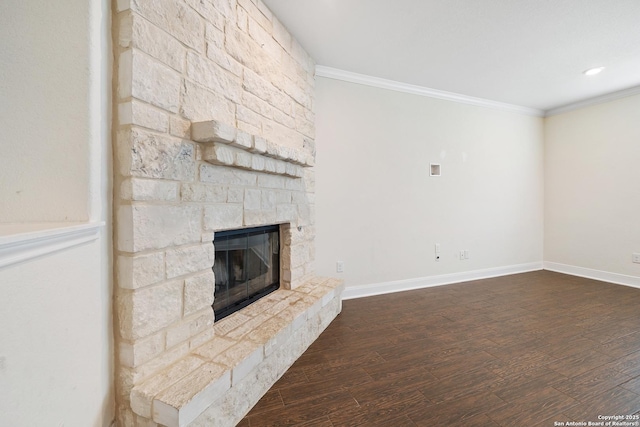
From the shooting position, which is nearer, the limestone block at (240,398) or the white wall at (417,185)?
the limestone block at (240,398)

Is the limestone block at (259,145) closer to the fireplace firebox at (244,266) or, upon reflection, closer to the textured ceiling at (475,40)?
the fireplace firebox at (244,266)

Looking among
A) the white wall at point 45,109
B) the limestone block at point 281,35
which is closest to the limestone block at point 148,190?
the white wall at point 45,109

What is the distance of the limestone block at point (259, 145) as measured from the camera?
1548 millimetres

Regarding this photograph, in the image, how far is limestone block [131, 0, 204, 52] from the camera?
1121 millimetres

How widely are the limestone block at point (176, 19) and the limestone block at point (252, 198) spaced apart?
0.82 meters

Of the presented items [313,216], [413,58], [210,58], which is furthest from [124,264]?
[413,58]

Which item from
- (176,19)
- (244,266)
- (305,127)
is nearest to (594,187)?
(305,127)

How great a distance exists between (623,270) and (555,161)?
177 cm

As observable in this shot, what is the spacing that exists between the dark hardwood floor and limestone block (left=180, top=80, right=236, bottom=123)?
1600 mm

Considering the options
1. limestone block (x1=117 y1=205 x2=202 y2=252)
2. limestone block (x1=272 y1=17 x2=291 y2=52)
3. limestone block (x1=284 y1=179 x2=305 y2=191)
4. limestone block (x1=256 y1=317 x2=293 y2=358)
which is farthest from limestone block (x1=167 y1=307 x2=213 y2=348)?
limestone block (x1=272 y1=17 x2=291 y2=52)

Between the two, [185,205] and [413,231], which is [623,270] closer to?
[413,231]

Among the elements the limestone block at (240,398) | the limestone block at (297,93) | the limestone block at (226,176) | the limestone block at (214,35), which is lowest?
the limestone block at (240,398)

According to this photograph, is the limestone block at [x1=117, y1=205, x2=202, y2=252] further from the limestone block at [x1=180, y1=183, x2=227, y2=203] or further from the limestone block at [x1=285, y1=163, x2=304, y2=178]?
the limestone block at [x1=285, y1=163, x2=304, y2=178]

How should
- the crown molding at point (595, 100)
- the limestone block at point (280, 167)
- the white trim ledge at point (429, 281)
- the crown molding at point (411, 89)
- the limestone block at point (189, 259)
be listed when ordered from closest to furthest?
the limestone block at point (189, 259)
the limestone block at point (280, 167)
the crown molding at point (411, 89)
the white trim ledge at point (429, 281)
the crown molding at point (595, 100)
